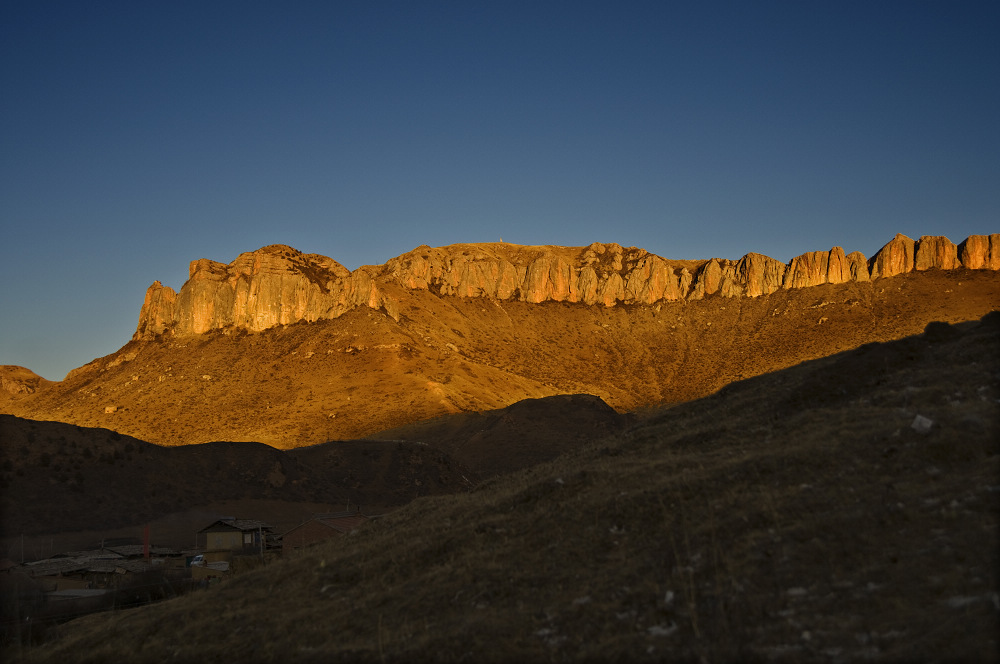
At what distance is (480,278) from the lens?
159m

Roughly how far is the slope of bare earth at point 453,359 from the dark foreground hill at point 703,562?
262 feet

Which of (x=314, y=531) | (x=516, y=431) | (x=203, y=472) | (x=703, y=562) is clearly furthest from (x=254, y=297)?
(x=703, y=562)

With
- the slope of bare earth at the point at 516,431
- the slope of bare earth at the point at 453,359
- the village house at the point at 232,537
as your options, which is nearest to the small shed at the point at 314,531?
the village house at the point at 232,537

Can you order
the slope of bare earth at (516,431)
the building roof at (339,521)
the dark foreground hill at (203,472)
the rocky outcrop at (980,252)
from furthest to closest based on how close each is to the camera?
the rocky outcrop at (980,252) < the slope of bare earth at (516,431) < the dark foreground hill at (203,472) < the building roof at (339,521)

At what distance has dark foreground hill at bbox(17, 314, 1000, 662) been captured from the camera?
30.9ft

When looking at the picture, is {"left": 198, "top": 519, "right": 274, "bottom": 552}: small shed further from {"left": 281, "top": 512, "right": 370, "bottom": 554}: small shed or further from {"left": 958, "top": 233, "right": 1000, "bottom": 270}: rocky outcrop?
{"left": 958, "top": 233, "right": 1000, "bottom": 270}: rocky outcrop

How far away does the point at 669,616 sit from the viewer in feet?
34.0

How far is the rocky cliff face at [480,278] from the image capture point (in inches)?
5453

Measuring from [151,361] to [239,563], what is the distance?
375ft

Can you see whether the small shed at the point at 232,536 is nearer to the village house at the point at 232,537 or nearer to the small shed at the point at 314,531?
the village house at the point at 232,537

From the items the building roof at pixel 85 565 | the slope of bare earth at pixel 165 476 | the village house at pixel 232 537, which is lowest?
the building roof at pixel 85 565

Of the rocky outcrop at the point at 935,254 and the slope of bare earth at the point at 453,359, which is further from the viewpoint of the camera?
the rocky outcrop at the point at 935,254

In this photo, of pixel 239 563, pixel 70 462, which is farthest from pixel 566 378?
pixel 239 563

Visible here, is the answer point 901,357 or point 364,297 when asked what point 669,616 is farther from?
point 364,297
